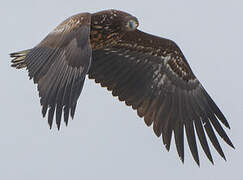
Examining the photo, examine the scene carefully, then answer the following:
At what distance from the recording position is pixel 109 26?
14.4 meters

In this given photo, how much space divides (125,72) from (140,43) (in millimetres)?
594

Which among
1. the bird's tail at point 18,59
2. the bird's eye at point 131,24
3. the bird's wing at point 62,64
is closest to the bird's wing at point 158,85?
the bird's eye at point 131,24

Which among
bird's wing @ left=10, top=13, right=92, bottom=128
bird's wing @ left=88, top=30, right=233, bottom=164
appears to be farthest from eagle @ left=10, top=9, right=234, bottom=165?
bird's wing @ left=10, top=13, right=92, bottom=128

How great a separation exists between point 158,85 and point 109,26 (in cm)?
178

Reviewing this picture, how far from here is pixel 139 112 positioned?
15234mm

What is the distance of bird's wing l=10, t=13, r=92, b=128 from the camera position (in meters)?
12.2

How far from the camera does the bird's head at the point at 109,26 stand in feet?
46.6

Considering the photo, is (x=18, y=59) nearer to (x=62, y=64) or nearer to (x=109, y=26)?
(x=109, y=26)

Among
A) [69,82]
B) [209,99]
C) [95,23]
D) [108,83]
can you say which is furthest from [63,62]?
[209,99]

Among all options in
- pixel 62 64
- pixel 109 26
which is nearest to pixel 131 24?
pixel 109 26

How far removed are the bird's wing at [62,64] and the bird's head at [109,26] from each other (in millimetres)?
944

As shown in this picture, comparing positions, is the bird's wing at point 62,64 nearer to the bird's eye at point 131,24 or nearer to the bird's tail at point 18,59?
the bird's tail at point 18,59

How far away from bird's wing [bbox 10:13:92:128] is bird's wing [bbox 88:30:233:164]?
2.17 meters

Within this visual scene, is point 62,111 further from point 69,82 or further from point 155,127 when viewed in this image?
point 155,127
